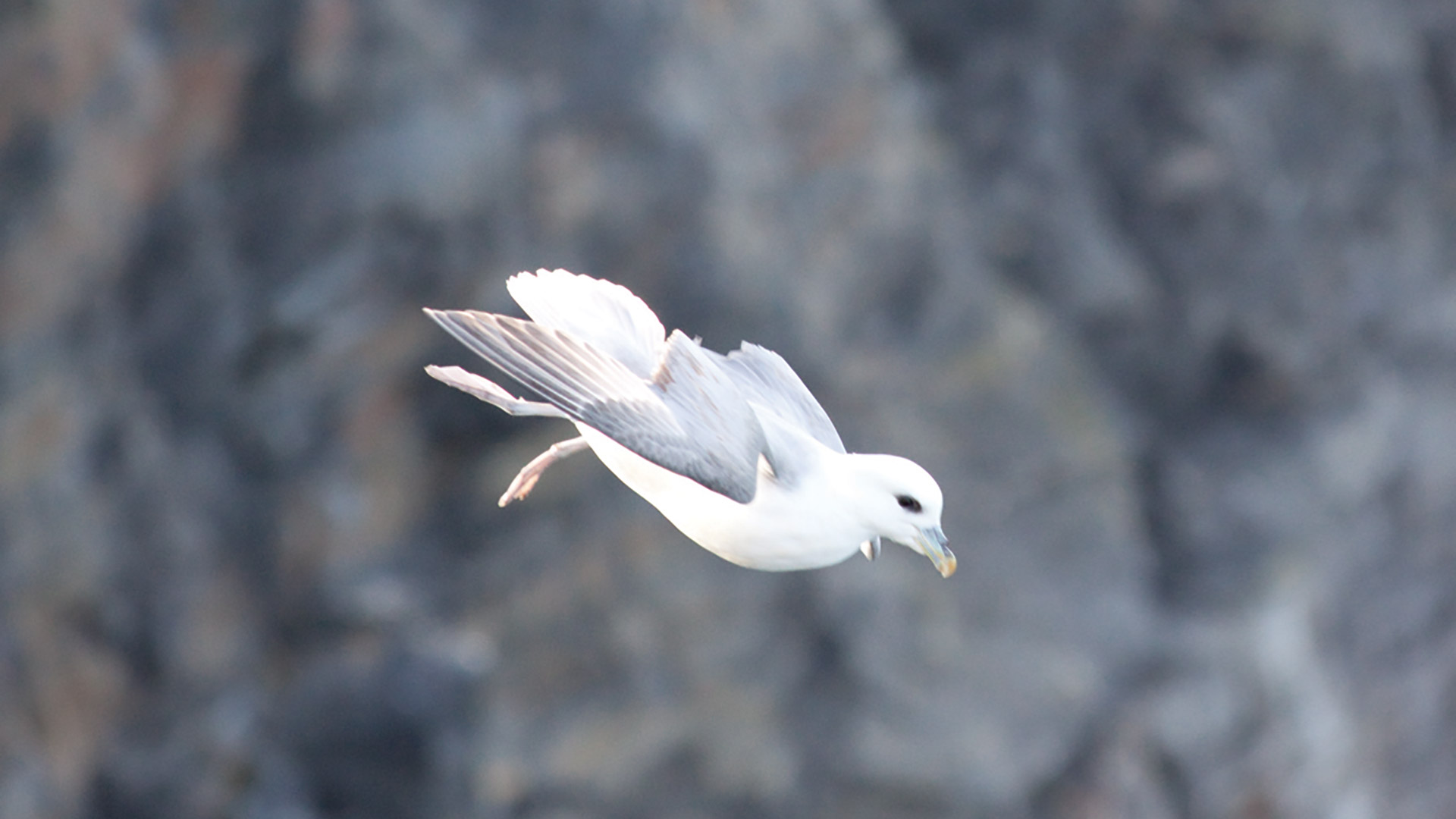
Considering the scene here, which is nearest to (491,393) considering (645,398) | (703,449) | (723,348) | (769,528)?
(645,398)

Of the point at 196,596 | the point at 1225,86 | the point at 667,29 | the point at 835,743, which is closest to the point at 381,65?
the point at 667,29

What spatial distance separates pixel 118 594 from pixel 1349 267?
6772 millimetres

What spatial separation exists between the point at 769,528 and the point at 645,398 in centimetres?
28

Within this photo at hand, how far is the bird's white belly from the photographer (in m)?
2.80

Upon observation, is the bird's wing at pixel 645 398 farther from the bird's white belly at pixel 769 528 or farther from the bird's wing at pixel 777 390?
the bird's wing at pixel 777 390

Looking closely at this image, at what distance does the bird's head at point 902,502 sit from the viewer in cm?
282

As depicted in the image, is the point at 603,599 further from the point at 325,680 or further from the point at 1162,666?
the point at 1162,666

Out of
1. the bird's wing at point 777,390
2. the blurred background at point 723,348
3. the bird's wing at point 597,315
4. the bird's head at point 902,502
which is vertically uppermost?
the blurred background at point 723,348

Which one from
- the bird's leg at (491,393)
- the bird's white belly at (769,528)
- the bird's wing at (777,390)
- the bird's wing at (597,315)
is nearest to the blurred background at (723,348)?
the bird's wing at (777,390)

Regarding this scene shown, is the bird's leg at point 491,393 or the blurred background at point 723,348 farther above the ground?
the blurred background at point 723,348

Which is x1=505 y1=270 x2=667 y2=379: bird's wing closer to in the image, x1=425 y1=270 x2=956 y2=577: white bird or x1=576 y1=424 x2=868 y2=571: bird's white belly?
x1=425 y1=270 x2=956 y2=577: white bird

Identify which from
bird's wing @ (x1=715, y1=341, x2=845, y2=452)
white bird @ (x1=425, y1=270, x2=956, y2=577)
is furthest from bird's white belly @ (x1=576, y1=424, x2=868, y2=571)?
bird's wing @ (x1=715, y1=341, x2=845, y2=452)

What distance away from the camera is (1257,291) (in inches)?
390

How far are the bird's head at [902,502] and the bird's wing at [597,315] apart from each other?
0.45 m
